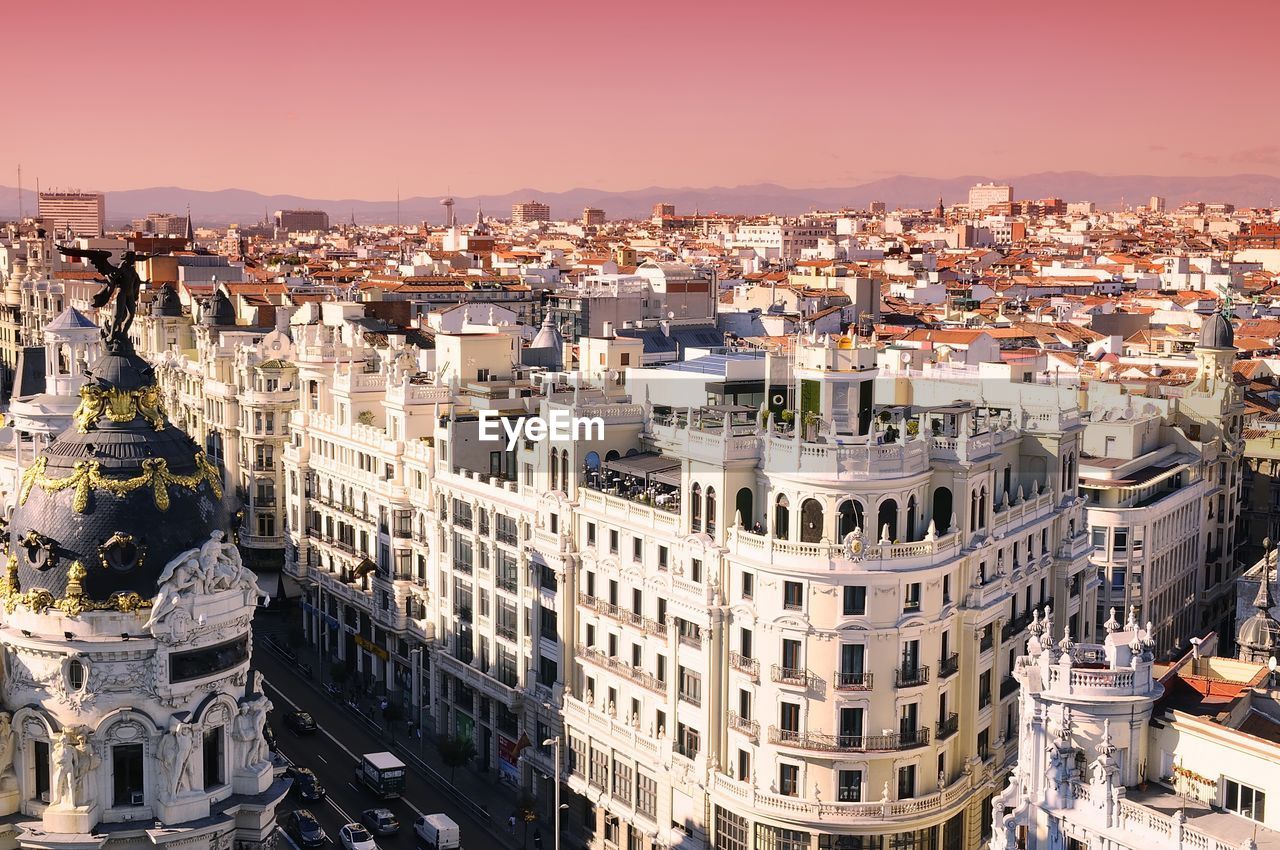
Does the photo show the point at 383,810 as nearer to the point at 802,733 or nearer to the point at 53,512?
the point at 802,733

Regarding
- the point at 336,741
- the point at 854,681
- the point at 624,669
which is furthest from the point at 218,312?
the point at 854,681

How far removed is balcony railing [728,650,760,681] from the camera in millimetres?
63750

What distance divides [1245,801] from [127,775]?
33.0 metres

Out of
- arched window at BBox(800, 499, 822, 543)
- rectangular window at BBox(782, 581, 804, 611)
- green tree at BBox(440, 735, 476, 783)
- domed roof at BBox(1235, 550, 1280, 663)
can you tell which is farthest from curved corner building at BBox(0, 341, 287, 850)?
domed roof at BBox(1235, 550, 1280, 663)

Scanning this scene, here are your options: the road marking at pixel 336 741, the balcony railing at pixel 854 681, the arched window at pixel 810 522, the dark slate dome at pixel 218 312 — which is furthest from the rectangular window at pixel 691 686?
the dark slate dome at pixel 218 312

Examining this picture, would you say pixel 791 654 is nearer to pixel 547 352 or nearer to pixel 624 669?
pixel 624 669

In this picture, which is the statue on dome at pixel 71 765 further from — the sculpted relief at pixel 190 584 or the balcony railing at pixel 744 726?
the balcony railing at pixel 744 726

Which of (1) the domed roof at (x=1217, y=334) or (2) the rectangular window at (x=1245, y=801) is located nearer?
(2) the rectangular window at (x=1245, y=801)

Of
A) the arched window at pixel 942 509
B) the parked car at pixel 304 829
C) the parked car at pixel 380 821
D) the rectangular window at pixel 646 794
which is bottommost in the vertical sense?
the parked car at pixel 380 821

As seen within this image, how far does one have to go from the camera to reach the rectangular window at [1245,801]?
44.4m

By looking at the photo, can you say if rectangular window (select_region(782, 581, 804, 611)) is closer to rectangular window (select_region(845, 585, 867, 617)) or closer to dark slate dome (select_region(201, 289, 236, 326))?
rectangular window (select_region(845, 585, 867, 617))

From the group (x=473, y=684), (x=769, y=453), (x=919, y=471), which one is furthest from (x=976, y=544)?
(x=473, y=684)

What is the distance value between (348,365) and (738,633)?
48.4 metres

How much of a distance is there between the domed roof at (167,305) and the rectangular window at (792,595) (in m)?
99.7
